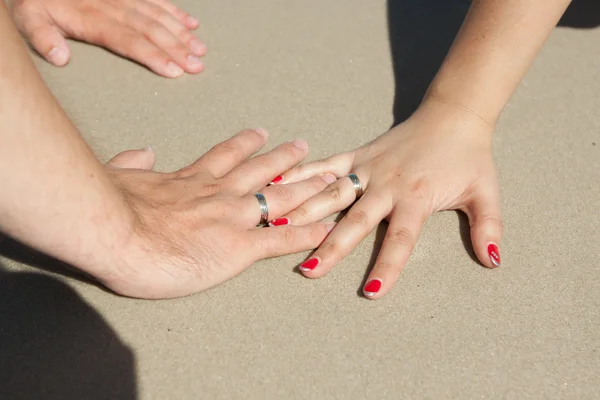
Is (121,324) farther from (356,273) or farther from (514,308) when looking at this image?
(514,308)

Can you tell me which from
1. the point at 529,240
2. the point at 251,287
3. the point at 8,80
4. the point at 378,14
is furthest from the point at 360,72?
the point at 8,80

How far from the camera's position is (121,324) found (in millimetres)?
1098

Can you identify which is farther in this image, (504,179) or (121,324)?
(504,179)

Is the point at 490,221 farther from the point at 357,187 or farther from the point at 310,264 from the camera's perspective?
the point at 310,264

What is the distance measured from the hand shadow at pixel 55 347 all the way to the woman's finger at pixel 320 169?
18.0 inches

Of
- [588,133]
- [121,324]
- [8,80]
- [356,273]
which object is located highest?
[8,80]

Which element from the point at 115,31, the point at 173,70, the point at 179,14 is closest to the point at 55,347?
the point at 173,70

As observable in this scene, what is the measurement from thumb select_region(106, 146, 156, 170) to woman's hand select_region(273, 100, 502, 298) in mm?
266

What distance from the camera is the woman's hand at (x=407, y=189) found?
1203 mm

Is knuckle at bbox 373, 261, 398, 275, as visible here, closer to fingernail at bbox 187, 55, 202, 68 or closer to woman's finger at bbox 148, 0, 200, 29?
fingernail at bbox 187, 55, 202, 68

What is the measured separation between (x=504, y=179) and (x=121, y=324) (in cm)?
86

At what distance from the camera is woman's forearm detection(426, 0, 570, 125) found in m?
1.37

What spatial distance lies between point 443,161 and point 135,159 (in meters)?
0.63

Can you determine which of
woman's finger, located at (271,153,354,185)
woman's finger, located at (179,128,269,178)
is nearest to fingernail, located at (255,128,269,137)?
woman's finger, located at (179,128,269,178)
